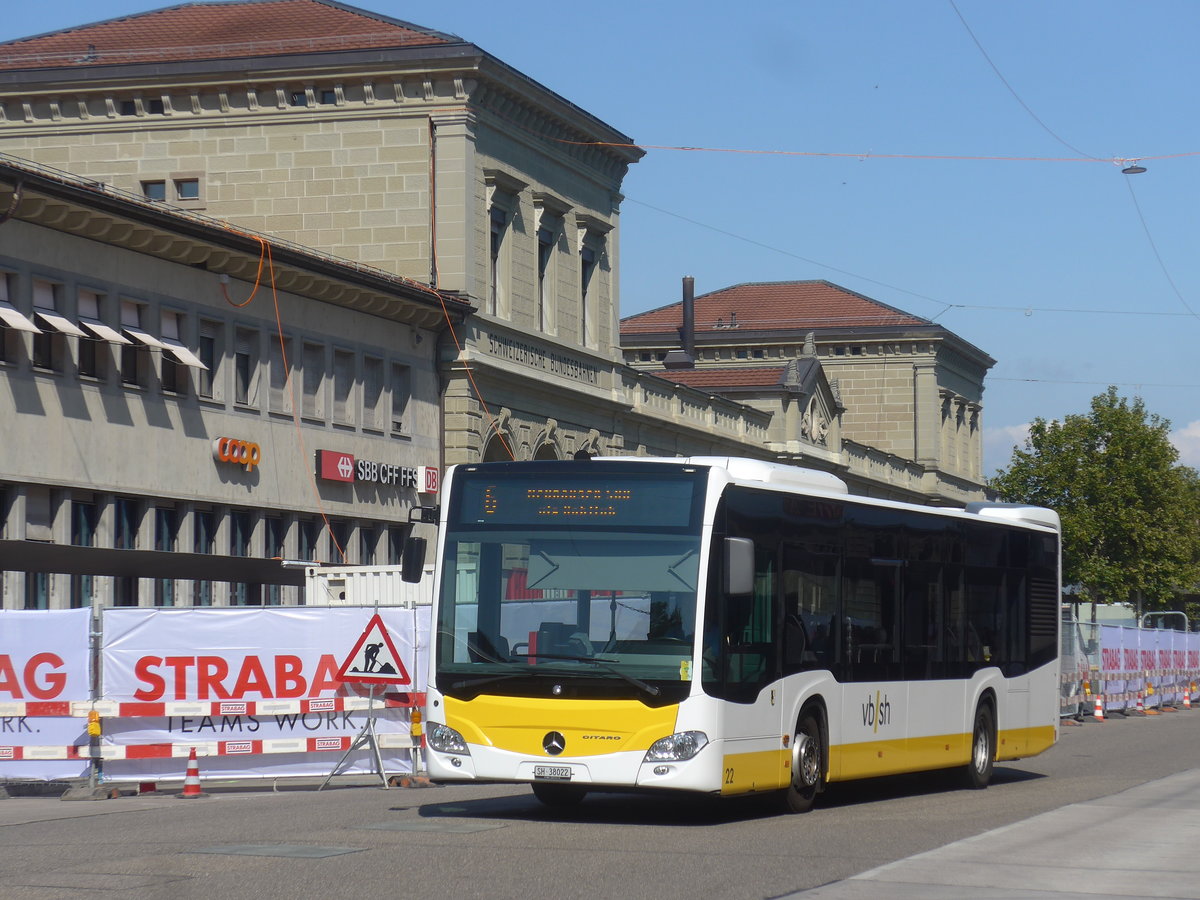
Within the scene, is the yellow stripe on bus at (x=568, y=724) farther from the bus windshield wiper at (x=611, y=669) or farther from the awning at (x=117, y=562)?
the awning at (x=117, y=562)

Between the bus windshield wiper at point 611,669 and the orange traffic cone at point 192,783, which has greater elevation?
the bus windshield wiper at point 611,669

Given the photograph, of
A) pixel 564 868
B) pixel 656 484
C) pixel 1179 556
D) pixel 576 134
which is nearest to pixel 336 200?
pixel 576 134

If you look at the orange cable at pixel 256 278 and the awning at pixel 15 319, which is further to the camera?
the orange cable at pixel 256 278

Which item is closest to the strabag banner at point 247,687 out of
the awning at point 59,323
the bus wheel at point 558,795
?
the bus wheel at point 558,795

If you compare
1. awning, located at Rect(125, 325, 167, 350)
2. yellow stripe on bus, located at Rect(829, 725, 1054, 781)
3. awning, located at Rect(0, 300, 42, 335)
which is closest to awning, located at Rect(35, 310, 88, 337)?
awning, located at Rect(0, 300, 42, 335)

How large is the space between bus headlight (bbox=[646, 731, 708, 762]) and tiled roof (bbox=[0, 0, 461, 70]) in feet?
93.7

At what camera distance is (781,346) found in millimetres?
82062

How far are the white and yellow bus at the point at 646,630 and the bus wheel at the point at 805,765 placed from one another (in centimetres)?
2

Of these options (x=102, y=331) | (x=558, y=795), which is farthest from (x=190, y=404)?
(x=558, y=795)

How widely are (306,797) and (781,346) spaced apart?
211 ft

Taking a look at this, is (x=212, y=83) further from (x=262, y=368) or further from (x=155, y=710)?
(x=155, y=710)

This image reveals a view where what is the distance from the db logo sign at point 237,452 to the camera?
32688mm

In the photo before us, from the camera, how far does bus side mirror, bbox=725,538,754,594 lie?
1472 centimetres

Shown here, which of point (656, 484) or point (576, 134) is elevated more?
point (576, 134)
